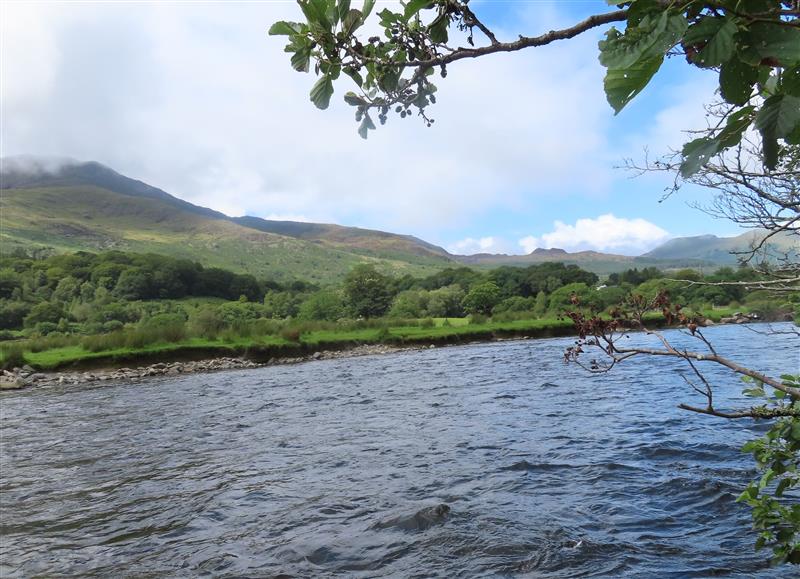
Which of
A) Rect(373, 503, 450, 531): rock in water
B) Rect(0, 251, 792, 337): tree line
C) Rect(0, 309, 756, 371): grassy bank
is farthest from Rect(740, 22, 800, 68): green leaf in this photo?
Rect(0, 251, 792, 337): tree line

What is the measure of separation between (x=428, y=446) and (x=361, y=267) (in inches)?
3464

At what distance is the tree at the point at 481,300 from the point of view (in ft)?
351

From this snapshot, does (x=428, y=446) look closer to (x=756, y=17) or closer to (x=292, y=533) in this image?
(x=292, y=533)

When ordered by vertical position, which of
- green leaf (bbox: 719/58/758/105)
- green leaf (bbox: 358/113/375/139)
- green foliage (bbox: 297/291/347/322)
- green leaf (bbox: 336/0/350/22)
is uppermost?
green leaf (bbox: 336/0/350/22)

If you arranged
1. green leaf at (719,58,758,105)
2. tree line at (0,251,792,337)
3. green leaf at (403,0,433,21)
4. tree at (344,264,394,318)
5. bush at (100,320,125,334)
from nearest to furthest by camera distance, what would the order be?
green leaf at (719,58,758,105)
green leaf at (403,0,433,21)
bush at (100,320,125,334)
tree line at (0,251,792,337)
tree at (344,264,394,318)

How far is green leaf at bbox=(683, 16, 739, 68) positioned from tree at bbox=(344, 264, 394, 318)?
94.9 meters

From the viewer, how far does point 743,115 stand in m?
1.27

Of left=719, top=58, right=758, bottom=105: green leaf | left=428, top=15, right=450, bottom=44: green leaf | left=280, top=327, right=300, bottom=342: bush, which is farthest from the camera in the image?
left=280, top=327, right=300, bottom=342: bush

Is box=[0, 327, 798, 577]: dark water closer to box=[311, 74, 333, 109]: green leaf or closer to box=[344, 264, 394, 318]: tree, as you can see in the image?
box=[311, 74, 333, 109]: green leaf

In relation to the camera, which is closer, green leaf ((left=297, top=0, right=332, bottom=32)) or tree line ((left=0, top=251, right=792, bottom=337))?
green leaf ((left=297, top=0, right=332, bottom=32))

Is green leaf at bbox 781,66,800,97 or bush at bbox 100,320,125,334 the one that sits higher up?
green leaf at bbox 781,66,800,97

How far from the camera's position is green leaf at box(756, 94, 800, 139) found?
1.15m

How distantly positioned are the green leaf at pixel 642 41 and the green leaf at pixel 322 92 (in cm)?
135

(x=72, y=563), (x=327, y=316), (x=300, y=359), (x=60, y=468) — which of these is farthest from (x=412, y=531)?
(x=327, y=316)
